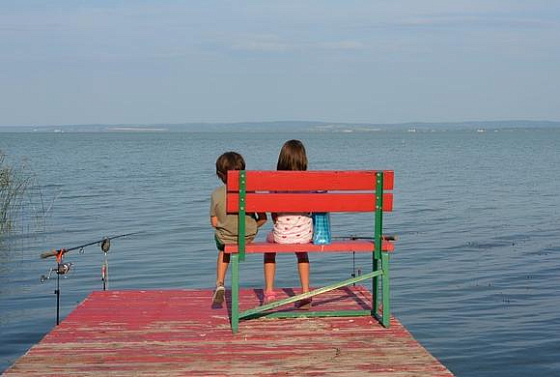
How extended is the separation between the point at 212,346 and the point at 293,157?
1.79m

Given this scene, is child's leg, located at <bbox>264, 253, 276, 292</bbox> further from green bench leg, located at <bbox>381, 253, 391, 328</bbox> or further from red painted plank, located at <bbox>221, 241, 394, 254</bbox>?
green bench leg, located at <bbox>381, 253, 391, 328</bbox>

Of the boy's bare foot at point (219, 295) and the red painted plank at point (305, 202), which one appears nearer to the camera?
the red painted plank at point (305, 202)

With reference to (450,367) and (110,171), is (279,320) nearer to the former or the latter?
(450,367)

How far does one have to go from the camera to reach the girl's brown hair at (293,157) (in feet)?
27.0

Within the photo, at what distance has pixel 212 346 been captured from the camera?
7402 millimetres

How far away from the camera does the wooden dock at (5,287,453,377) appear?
672cm

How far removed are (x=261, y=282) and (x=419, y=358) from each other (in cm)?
744

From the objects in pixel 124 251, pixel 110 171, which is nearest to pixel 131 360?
pixel 124 251

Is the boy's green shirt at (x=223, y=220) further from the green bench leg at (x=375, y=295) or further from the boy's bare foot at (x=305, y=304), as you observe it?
the green bench leg at (x=375, y=295)

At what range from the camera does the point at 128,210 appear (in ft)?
88.8

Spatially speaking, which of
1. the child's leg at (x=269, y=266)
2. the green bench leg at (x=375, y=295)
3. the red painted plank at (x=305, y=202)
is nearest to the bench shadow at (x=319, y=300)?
the child's leg at (x=269, y=266)

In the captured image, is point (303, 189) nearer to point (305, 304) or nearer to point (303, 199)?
point (303, 199)

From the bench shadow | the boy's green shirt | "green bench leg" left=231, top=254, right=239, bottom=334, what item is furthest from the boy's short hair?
the bench shadow

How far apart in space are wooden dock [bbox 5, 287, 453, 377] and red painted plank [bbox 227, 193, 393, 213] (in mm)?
992
